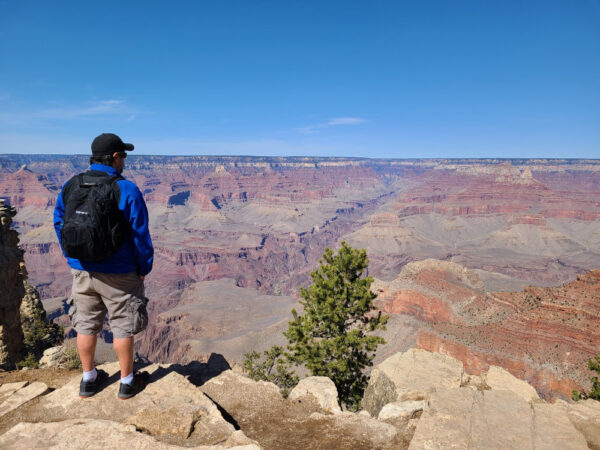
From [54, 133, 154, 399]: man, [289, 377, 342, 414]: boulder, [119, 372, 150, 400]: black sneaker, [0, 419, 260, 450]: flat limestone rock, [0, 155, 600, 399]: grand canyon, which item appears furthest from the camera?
[0, 155, 600, 399]: grand canyon

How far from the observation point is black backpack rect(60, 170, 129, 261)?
4215mm

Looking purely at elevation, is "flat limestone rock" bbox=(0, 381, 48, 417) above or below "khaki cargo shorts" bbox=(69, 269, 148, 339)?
below

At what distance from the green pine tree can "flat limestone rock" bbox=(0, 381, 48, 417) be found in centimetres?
997

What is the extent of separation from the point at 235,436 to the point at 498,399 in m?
4.54

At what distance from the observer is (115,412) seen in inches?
193

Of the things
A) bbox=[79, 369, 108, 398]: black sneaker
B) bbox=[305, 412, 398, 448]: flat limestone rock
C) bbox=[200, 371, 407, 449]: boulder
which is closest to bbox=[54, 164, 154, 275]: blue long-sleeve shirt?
bbox=[79, 369, 108, 398]: black sneaker

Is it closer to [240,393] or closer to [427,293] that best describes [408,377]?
[240,393]

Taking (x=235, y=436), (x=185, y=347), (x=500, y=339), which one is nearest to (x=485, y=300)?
(x=500, y=339)

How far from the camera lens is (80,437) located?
13.5 ft

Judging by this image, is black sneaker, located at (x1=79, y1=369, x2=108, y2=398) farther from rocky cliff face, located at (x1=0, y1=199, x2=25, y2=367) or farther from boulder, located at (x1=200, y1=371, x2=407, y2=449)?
rocky cliff face, located at (x1=0, y1=199, x2=25, y2=367)

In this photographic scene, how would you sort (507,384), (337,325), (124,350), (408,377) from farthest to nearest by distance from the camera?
(337,325) < (408,377) < (507,384) < (124,350)

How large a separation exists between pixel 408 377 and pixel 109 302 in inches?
424

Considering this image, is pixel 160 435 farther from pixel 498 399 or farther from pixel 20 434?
pixel 498 399

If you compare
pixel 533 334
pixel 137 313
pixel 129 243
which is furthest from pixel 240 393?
pixel 533 334
